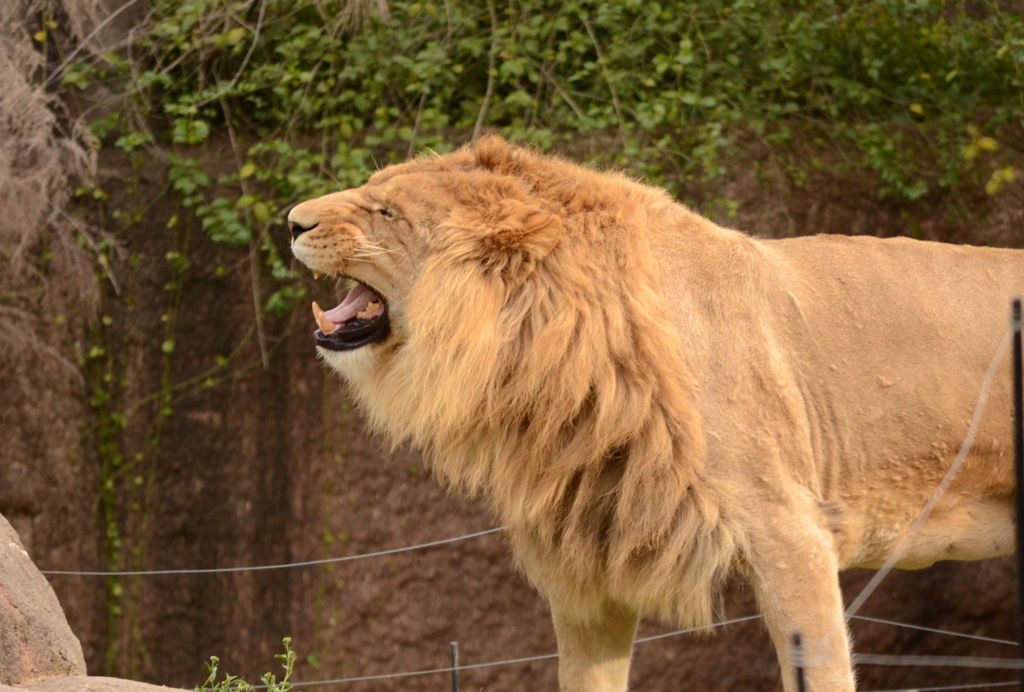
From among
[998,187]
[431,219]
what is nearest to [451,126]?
[998,187]

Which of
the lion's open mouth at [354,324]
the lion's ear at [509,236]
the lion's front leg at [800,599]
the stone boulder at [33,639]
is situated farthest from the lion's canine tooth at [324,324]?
the lion's front leg at [800,599]

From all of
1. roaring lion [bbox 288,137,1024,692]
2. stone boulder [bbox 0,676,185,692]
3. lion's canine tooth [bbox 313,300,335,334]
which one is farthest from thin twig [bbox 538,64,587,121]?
stone boulder [bbox 0,676,185,692]

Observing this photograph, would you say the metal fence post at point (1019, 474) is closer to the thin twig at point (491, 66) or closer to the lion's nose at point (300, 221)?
the lion's nose at point (300, 221)

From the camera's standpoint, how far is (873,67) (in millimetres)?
5727

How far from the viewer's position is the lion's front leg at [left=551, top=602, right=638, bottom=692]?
3.54 m

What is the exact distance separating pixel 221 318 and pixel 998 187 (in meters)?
3.24

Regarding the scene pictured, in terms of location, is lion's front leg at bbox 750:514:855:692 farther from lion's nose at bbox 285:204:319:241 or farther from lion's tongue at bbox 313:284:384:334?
lion's nose at bbox 285:204:319:241

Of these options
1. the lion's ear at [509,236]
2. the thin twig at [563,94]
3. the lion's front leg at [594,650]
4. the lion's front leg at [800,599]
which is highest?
the thin twig at [563,94]

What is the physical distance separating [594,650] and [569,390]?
0.81 metres

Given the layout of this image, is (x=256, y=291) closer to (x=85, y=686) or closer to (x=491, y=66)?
(x=491, y=66)

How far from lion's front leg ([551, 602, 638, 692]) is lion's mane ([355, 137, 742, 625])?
9.0 inches

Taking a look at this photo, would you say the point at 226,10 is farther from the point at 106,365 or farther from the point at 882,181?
the point at 882,181

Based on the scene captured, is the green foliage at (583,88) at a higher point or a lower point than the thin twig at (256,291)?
higher

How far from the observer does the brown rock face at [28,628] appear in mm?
3041
